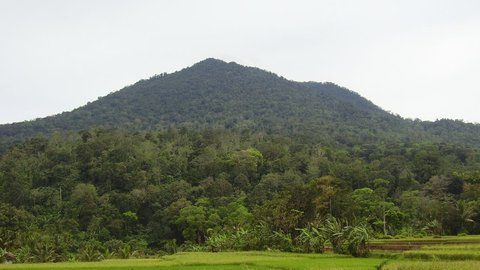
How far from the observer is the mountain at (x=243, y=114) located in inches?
4592

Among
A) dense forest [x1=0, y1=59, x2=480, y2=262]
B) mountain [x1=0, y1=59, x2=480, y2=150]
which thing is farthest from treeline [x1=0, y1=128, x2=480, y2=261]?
mountain [x1=0, y1=59, x2=480, y2=150]

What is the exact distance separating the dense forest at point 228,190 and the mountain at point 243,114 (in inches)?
45.4

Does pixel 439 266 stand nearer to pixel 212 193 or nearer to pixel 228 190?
pixel 212 193

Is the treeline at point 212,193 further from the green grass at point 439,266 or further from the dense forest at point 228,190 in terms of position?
the green grass at point 439,266

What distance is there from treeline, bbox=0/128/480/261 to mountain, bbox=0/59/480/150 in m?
23.0

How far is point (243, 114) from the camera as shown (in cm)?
13325

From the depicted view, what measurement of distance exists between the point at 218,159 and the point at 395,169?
26042 millimetres

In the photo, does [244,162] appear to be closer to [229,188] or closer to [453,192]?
[229,188]

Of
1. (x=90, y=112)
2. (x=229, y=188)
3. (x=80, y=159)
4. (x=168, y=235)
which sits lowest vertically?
(x=168, y=235)

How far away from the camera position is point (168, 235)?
6103 cm

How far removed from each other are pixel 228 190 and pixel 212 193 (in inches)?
95.8

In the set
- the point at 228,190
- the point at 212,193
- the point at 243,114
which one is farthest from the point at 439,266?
the point at 243,114

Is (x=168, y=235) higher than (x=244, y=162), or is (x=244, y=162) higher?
(x=244, y=162)

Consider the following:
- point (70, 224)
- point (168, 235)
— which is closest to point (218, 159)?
point (168, 235)
